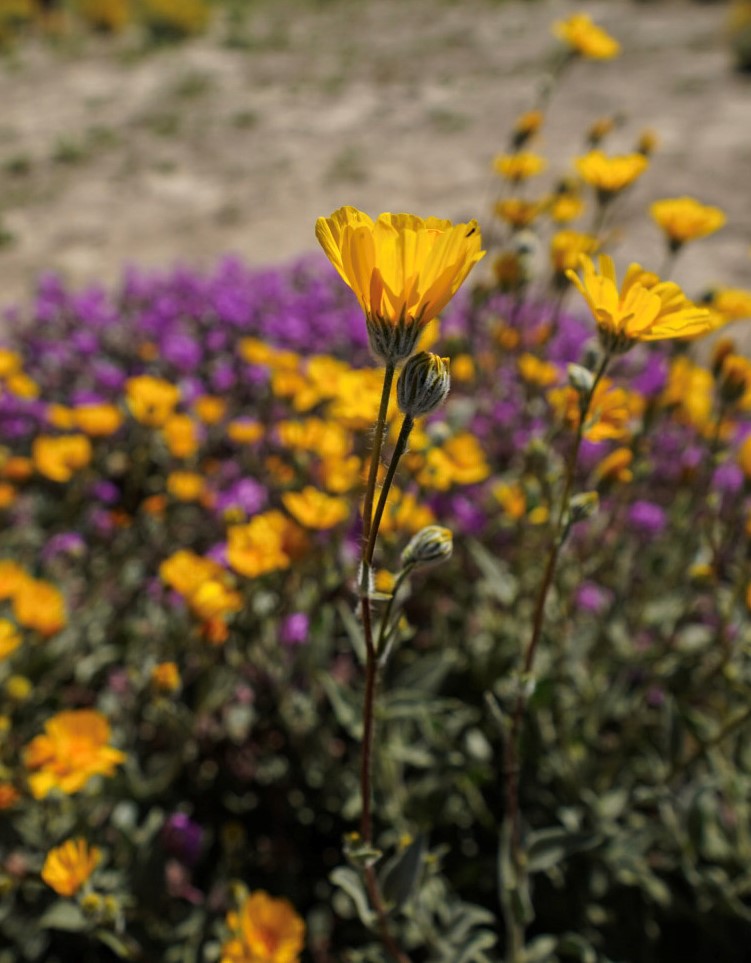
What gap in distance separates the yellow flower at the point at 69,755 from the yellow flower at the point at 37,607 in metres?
0.44

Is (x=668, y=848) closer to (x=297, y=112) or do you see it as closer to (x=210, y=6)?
(x=297, y=112)

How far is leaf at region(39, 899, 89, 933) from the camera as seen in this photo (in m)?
1.79

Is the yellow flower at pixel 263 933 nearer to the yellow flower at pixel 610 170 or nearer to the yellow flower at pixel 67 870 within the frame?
the yellow flower at pixel 67 870

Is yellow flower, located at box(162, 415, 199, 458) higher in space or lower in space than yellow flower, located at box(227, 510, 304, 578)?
lower

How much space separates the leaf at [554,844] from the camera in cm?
173

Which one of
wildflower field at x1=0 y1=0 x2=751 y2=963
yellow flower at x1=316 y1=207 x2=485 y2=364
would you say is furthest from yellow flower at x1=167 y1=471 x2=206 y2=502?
yellow flower at x1=316 y1=207 x2=485 y2=364

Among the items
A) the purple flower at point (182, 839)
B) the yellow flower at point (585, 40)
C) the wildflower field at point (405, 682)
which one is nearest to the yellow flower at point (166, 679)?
the wildflower field at point (405, 682)

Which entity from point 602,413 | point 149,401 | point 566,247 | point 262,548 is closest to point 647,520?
point 566,247

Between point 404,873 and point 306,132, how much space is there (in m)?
10.7

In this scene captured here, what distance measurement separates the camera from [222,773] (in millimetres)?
2391

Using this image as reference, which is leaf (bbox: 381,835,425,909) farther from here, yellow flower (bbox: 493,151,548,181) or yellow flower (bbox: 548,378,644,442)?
yellow flower (bbox: 493,151,548,181)

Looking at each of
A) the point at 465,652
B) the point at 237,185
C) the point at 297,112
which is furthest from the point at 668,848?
the point at 297,112

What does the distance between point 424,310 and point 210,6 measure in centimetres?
2116

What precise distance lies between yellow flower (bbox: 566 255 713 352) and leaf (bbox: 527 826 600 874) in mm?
1245
